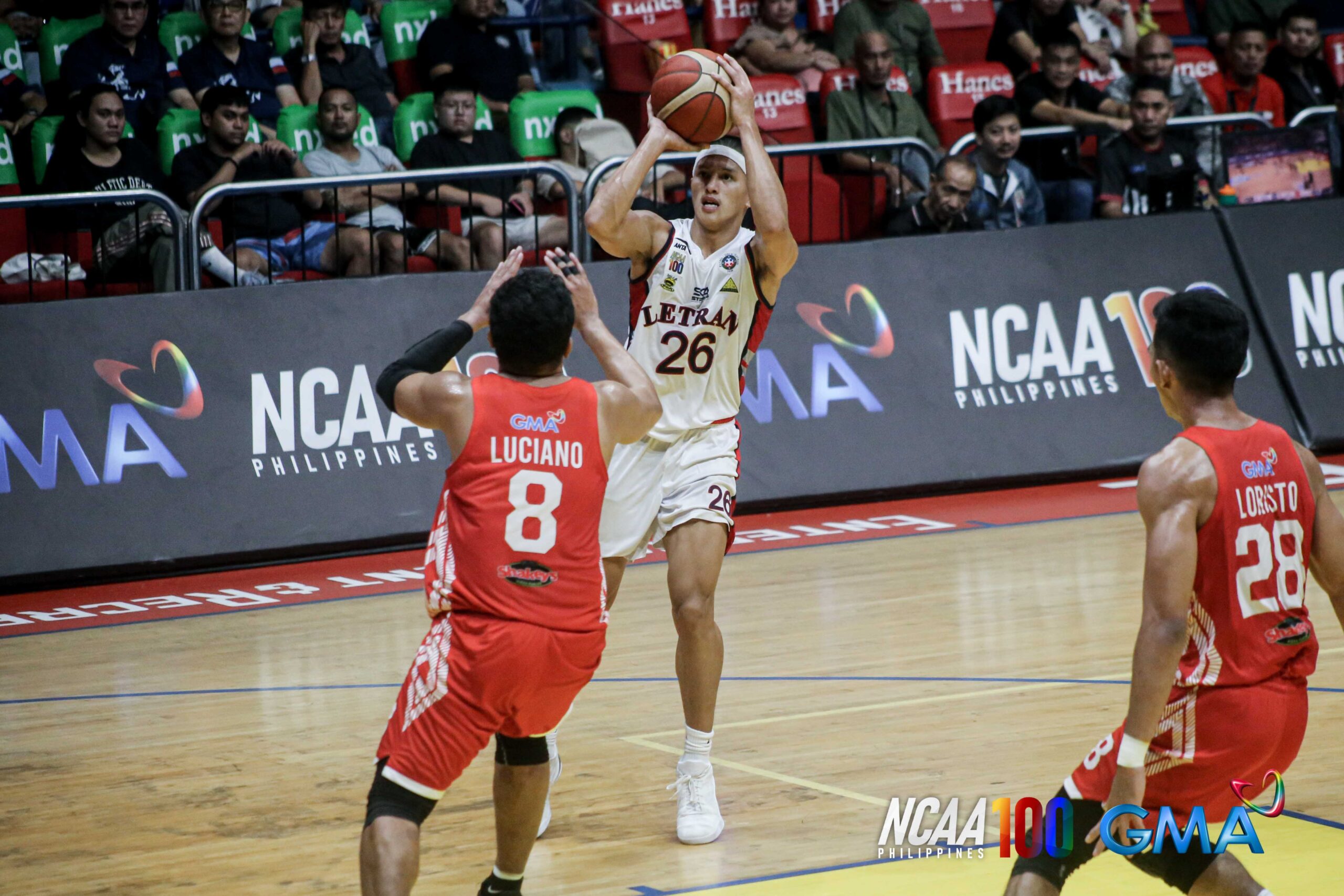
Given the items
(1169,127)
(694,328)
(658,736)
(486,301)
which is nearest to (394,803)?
(486,301)

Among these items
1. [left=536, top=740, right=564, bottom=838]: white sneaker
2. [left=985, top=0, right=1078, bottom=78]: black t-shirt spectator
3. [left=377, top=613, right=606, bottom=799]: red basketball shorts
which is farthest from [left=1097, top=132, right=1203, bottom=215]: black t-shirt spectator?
[left=377, top=613, right=606, bottom=799]: red basketball shorts

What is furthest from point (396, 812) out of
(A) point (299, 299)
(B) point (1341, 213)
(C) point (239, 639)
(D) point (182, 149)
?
(B) point (1341, 213)

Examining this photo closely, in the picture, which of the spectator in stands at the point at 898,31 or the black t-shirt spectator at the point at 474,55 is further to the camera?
the spectator in stands at the point at 898,31

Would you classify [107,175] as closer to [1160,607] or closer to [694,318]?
[694,318]

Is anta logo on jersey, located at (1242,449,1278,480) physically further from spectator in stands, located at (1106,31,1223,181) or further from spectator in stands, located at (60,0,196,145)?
spectator in stands, located at (1106,31,1223,181)

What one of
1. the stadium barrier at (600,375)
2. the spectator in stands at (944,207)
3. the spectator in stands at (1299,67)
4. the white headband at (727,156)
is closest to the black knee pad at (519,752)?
the white headband at (727,156)

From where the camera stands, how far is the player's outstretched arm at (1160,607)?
12.0ft

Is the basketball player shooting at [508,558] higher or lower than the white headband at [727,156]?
lower

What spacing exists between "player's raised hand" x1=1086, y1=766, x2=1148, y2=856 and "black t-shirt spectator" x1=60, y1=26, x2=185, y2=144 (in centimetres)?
989

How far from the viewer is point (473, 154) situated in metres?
12.3

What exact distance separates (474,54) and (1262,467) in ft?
33.8

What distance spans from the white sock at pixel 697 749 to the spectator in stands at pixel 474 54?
8.37 metres

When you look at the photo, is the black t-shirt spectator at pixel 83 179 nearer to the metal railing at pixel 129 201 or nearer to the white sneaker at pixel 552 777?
the metal railing at pixel 129 201

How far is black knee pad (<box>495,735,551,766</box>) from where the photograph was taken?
4617mm
